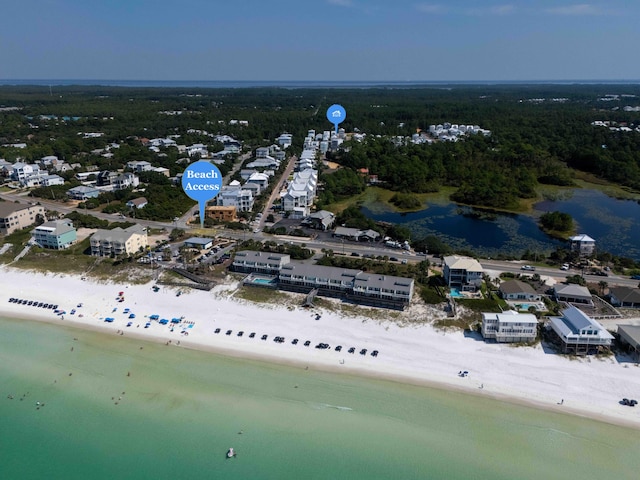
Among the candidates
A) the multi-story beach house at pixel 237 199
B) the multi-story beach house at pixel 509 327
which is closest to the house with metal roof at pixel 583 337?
the multi-story beach house at pixel 509 327

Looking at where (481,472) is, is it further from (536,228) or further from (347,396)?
(536,228)

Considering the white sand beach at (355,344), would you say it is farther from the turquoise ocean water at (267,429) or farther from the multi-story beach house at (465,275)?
the multi-story beach house at (465,275)

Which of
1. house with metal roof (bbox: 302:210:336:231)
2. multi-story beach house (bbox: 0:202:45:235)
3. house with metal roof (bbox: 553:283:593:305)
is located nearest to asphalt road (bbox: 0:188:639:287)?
house with metal roof (bbox: 302:210:336:231)

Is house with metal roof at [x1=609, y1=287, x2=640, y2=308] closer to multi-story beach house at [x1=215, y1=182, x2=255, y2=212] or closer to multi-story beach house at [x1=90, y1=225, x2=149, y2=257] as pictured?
multi-story beach house at [x1=215, y1=182, x2=255, y2=212]

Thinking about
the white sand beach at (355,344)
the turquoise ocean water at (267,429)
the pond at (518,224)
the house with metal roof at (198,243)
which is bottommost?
the turquoise ocean water at (267,429)

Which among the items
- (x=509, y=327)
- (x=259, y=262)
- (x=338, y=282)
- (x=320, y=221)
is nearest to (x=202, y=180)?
(x=259, y=262)

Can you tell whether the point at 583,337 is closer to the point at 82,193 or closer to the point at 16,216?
the point at 16,216
